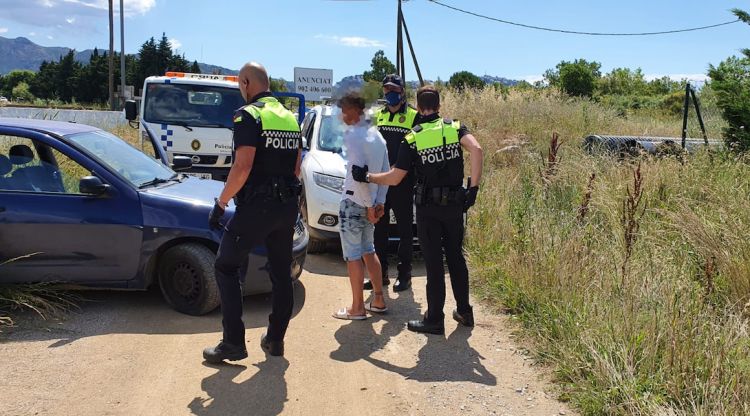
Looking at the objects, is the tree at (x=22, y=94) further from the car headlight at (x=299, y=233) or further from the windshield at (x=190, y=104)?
the car headlight at (x=299, y=233)

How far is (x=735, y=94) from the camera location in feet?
25.3

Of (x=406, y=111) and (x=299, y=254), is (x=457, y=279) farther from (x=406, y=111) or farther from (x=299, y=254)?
(x=406, y=111)

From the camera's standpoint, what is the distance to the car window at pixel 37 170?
15.5 ft

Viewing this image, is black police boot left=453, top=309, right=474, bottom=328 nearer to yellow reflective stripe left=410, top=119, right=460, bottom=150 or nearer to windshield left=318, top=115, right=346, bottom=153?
yellow reflective stripe left=410, top=119, right=460, bottom=150

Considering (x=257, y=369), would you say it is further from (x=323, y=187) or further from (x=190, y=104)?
(x=190, y=104)

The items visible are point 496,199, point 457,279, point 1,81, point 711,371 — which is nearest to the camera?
point 711,371

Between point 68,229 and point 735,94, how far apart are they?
7715 millimetres

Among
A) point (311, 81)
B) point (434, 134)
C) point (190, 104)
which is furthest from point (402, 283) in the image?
point (311, 81)

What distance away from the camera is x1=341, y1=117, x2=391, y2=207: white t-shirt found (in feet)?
15.2

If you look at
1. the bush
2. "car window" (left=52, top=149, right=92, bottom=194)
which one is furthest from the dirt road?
the bush

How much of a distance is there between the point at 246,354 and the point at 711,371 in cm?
271

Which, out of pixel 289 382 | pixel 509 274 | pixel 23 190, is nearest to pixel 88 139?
pixel 23 190

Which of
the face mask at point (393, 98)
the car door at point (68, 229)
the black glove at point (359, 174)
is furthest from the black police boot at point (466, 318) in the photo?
the car door at point (68, 229)

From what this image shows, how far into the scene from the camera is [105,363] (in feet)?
13.0
